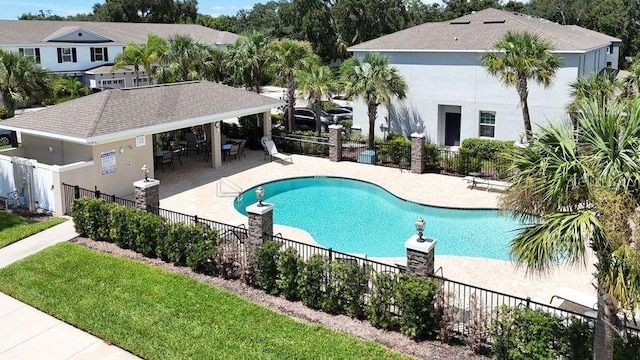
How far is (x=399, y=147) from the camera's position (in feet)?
80.1

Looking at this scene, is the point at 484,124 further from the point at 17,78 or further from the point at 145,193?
the point at 17,78

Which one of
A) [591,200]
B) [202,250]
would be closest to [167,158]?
[202,250]

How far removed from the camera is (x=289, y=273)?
11664mm

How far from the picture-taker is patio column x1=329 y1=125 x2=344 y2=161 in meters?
25.5

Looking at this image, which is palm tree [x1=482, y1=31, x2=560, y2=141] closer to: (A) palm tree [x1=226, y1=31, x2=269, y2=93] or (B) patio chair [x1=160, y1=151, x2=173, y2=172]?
(A) palm tree [x1=226, y1=31, x2=269, y2=93]

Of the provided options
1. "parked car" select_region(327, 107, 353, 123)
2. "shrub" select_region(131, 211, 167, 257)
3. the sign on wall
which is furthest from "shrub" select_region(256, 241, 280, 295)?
Result: "parked car" select_region(327, 107, 353, 123)

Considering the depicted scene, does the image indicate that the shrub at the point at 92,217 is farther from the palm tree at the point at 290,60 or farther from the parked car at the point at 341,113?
the parked car at the point at 341,113

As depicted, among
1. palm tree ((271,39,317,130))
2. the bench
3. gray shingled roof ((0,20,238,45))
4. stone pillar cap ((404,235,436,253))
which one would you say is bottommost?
the bench

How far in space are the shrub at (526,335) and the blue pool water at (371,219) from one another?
5.96 m

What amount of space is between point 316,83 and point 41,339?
1909 centimetres

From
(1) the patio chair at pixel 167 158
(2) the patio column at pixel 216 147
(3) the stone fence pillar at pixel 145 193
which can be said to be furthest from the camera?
(2) the patio column at pixel 216 147

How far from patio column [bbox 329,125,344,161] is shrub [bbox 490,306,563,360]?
16.9 meters

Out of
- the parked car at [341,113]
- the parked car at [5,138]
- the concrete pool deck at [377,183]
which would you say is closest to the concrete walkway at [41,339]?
the concrete pool deck at [377,183]

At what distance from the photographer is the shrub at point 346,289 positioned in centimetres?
1094
